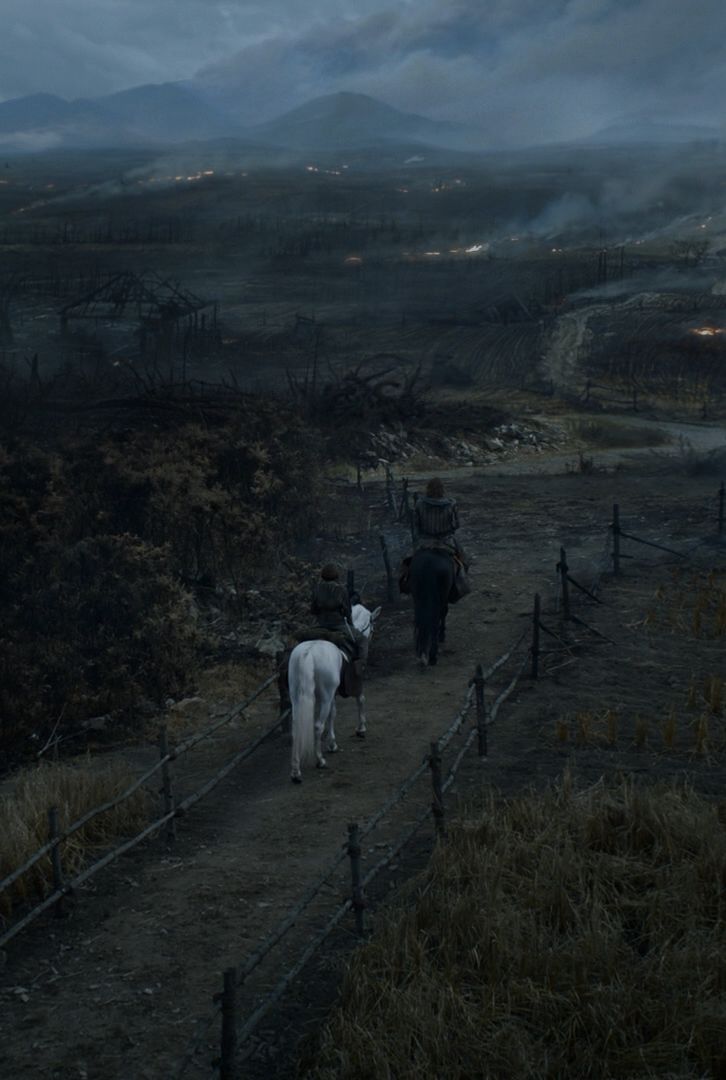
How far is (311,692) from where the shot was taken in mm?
9461

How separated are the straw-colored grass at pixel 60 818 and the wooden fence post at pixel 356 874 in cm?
210

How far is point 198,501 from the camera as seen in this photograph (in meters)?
17.8

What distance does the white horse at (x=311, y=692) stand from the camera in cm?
941

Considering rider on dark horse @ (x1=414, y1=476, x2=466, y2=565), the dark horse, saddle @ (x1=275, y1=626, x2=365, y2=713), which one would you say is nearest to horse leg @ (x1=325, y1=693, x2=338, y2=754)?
saddle @ (x1=275, y1=626, x2=365, y2=713)

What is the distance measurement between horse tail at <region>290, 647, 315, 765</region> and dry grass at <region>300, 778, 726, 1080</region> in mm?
2049

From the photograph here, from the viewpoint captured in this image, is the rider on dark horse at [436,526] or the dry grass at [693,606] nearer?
the rider on dark horse at [436,526]

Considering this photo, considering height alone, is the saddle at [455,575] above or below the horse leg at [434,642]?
above

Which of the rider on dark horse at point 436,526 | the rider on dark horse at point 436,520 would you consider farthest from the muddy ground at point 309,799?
the rider on dark horse at point 436,520

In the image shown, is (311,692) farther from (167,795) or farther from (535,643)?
(535,643)

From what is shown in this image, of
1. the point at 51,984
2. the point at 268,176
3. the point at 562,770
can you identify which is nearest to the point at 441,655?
the point at 562,770

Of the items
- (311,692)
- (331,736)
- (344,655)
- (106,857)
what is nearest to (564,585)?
(344,655)

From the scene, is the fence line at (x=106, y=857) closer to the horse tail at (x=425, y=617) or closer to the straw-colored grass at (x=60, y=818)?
the straw-colored grass at (x=60, y=818)

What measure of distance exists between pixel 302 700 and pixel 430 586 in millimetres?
3116

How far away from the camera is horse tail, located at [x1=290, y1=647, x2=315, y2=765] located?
939 cm
